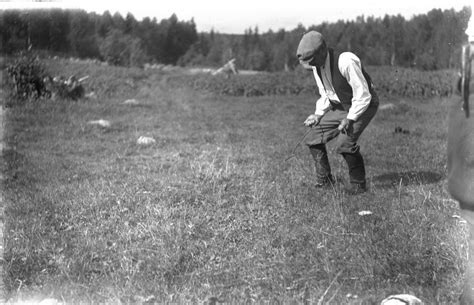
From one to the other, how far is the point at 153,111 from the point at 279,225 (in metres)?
9.78

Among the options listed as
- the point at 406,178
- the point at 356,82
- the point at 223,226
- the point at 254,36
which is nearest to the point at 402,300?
the point at 223,226

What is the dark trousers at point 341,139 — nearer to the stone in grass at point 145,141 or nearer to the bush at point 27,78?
the stone in grass at point 145,141

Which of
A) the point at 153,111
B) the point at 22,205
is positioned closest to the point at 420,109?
the point at 153,111

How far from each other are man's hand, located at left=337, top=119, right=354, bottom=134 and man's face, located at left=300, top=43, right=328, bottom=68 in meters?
0.62

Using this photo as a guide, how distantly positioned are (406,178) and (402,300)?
3.25 metres

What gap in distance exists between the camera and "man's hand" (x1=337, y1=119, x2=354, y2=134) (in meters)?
5.42

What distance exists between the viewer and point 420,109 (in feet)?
42.3

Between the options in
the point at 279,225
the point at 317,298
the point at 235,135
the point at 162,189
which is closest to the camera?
the point at 317,298

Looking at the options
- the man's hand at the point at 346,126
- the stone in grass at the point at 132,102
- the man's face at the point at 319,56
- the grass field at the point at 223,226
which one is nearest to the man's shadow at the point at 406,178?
the grass field at the point at 223,226

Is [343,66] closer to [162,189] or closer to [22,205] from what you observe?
[162,189]

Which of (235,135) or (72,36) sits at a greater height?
(72,36)

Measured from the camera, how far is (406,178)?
6309 millimetres

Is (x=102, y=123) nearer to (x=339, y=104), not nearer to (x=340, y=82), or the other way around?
(x=339, y=104)

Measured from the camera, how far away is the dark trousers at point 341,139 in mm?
5582
